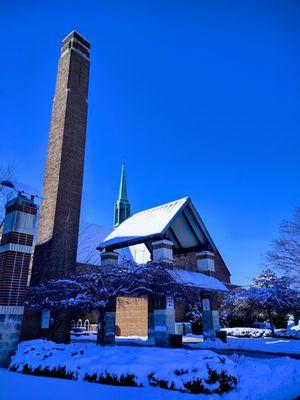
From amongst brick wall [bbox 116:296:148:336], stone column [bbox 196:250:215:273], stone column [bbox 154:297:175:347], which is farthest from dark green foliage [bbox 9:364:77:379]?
brick wall [bbox 116:296:148:336]

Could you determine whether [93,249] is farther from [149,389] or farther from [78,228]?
[149,389]

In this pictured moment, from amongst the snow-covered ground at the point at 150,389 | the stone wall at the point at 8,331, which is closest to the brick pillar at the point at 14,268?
the stone wall at the point at 8,331

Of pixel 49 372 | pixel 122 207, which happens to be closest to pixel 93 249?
pixel 122 207

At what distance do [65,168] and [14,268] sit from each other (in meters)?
8.96

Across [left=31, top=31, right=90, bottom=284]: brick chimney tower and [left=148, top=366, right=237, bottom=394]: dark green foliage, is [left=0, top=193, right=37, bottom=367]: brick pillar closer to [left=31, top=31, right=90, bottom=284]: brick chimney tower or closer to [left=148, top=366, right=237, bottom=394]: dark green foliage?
[left=31, top=31, right=90, bottom=284]: brick chimney tower

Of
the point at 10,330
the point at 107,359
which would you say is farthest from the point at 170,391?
the point at 10,330

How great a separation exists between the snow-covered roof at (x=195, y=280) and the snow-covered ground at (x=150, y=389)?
6.85 metres

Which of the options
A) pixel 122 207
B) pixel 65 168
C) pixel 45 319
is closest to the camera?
pixel 45 319

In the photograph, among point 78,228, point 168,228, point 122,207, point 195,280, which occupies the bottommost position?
point 195,280

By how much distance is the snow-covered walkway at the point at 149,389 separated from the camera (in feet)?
22.0

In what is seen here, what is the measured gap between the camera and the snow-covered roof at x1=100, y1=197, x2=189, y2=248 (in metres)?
16.9

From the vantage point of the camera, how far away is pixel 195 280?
17344 millimetres

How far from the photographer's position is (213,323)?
18688mm

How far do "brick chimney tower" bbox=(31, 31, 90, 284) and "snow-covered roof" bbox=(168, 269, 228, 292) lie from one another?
Result: 6.08m
